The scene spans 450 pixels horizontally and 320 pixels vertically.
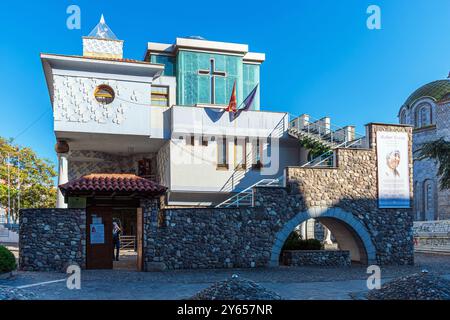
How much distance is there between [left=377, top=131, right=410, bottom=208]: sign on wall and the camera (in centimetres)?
2088

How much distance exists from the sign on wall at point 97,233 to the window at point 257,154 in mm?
11069

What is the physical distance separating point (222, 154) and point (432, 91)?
3130 centimetres

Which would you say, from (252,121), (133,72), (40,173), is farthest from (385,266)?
(40,173)

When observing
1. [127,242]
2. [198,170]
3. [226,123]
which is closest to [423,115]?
[226,123]

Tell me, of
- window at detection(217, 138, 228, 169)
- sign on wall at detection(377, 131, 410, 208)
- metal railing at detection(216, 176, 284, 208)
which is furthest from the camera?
window at detection(217, 138, 228, 169)

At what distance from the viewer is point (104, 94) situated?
24.7 meters

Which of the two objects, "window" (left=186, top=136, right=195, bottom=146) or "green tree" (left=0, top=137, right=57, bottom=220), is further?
"green tree" (left=0, top=137, right=57, bottom=220)

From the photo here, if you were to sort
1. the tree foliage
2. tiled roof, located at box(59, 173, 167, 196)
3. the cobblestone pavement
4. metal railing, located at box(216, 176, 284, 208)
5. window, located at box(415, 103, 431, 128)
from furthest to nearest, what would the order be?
window, located at box(415, 103, 431, 128) < the tree foliage < metal railing, located at box(216, 176, 284, 208) < tiled roof, located at box(59, 173, 167, 196) < the cobblestone pavement


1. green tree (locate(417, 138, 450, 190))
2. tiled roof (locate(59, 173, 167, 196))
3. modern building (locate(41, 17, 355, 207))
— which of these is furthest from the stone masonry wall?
modern building (locate(41, 17, 355, 207))

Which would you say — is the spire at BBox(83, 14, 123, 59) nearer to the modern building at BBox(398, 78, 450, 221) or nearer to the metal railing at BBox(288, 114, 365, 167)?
the metal railing at BBox(288, 114, 365, 167)

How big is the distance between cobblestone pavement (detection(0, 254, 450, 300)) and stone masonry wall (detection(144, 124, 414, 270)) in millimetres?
843

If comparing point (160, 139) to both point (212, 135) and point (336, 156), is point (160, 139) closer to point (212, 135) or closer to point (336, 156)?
point (212, 135)

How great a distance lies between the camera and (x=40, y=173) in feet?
151
